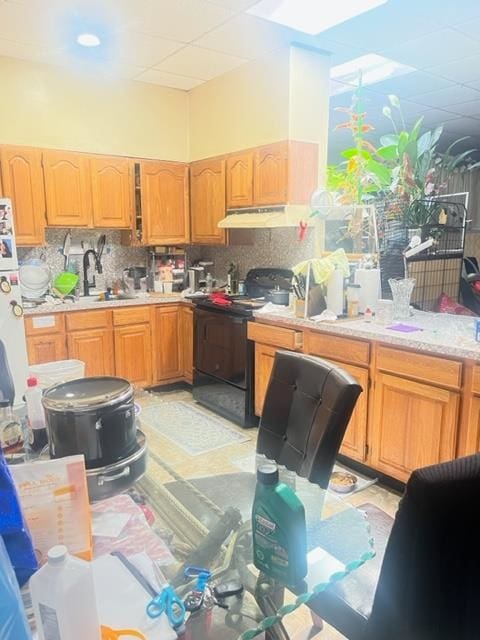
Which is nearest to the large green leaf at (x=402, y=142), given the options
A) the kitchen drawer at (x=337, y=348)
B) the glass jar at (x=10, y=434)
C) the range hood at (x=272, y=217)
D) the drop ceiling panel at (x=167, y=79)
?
the range hood at (x=272, y=217)

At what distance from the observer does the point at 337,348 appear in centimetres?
292

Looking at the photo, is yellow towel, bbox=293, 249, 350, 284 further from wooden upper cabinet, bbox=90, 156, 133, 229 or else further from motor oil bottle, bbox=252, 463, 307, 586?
motor oil bottle, bbox=252, 463, 307, 586

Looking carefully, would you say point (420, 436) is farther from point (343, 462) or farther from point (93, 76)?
point (93, 76)

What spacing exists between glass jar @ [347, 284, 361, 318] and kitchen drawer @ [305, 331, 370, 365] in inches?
10.8

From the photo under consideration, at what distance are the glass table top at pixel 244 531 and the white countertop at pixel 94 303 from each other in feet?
8.07

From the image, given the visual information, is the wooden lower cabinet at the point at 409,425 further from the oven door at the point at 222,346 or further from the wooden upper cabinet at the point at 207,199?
the wooden upper cabinet at the point at 207,199

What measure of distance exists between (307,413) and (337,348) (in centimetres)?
134

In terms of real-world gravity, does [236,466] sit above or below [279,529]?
below

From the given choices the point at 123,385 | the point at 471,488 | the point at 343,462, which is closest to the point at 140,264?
the point at 343,462

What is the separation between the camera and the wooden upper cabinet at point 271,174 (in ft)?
11.7

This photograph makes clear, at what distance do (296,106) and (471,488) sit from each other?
136 inches

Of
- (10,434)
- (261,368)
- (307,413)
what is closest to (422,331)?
(261,368)

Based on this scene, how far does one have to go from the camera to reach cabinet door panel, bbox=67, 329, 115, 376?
3.87m

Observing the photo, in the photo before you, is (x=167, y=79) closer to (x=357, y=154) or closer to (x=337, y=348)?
(x=357, y=154)
